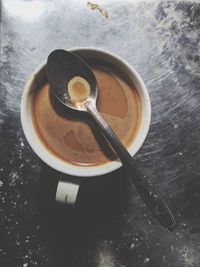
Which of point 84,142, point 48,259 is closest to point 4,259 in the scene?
point 48,259

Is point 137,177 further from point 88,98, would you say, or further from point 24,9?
point 24,9

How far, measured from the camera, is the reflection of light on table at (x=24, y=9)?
38.9 inches

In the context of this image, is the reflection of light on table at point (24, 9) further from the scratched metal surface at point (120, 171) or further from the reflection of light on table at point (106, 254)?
the reflection of light on table at point (106, 254)

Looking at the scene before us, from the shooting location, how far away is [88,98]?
0.83 meters

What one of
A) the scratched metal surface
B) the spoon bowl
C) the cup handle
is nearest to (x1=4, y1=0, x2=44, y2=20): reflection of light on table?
the scratched metal surface

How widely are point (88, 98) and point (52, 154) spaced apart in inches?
4.4

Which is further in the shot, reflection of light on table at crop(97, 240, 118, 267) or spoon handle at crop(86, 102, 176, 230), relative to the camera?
reflection of light on table at crop(97, 240, 118, 267)

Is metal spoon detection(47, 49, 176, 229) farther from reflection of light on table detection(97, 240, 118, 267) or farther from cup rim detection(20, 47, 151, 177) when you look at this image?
reflection of light on table detection(97, 240, 118, 267)

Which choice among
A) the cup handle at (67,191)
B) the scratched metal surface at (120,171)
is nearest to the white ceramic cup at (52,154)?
the cup handle at (67,191)

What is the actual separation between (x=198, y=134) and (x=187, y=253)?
22 centimetres

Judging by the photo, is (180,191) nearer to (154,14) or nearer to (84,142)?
(84,142)

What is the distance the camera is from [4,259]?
92cm

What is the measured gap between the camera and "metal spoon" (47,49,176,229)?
0.81 metres

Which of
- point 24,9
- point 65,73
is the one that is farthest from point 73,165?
point 24,9
